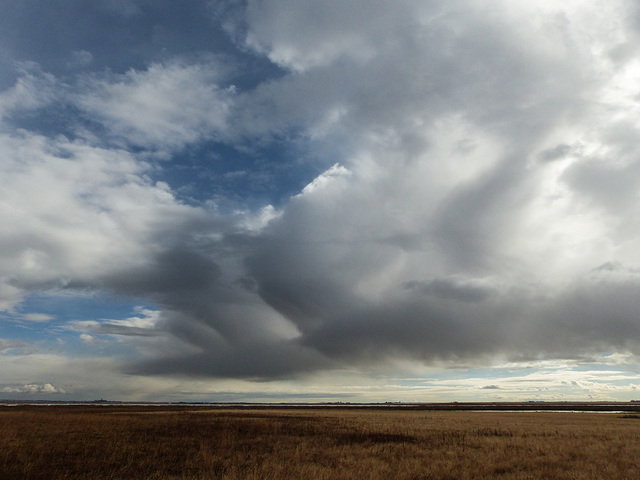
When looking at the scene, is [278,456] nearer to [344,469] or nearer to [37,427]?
[344,469]

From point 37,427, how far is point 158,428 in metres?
10.2

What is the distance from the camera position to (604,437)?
1401 inches

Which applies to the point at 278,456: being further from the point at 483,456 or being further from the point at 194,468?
the point at 483,456

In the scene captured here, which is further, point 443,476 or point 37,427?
point 37,427

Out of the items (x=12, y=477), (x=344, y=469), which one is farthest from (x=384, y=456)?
(x=12, y=477)

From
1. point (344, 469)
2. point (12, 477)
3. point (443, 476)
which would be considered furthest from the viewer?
point (344, 469)

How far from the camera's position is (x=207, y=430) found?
3988 centimetres

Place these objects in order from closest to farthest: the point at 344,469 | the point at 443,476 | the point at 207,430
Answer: the point at 443,476
the point at 344,469
the point at 207,430

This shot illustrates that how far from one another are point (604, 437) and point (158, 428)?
40.3m

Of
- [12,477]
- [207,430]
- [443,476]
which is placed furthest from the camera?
[207,430]

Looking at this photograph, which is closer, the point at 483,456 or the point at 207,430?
the point at 483,456

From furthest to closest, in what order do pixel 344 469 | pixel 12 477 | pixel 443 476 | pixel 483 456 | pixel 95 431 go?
1. pixel 95 431
2. pixel 483 456
3. pixel 344 469
4. pixel 443 476
5. pixel 12 477

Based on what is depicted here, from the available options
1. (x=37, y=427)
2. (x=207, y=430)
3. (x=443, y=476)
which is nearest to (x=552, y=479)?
(x=443, y=476)

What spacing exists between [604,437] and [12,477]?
139ft
